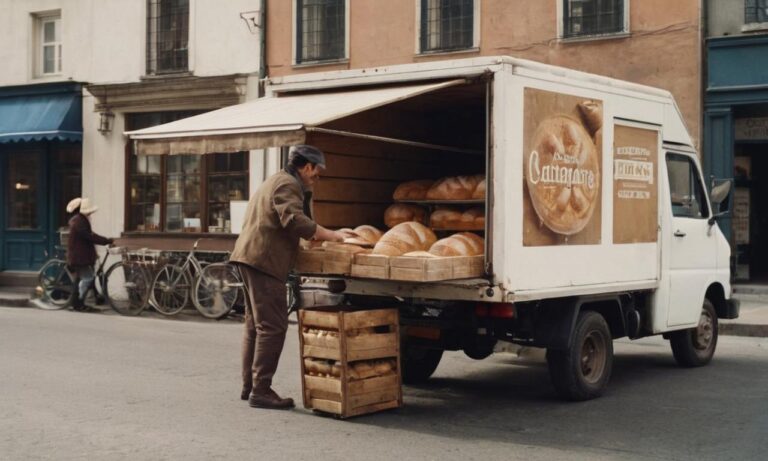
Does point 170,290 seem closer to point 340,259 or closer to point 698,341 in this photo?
point 698,341

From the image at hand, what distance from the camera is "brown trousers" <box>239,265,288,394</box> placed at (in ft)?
25.3

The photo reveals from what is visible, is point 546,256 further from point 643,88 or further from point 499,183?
point 643,88

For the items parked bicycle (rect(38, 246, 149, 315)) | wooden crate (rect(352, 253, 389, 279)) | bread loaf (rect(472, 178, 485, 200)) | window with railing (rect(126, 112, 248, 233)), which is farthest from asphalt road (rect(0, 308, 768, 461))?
window with railing (rect(126, 112, 248, 233))

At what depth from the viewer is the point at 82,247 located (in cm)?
1686

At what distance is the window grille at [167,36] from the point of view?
2055 centimetres

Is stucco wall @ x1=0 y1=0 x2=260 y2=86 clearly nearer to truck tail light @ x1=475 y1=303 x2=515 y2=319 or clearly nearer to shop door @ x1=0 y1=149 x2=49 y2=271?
shop door @ x1=0 y1=149 x2=49 y2=271

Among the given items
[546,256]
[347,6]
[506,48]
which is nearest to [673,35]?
[506,48]

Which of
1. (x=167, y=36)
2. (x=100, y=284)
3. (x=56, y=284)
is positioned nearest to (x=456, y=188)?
(x=100, y=284)

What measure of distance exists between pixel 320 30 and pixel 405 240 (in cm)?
1215

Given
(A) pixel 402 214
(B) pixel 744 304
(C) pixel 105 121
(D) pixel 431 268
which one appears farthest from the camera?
(C) pixel 105 121

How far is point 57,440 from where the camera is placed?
6.71m

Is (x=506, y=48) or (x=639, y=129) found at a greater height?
(x=506, y=48)

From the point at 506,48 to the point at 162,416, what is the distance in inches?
449

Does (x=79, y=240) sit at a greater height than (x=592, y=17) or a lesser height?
lesser
